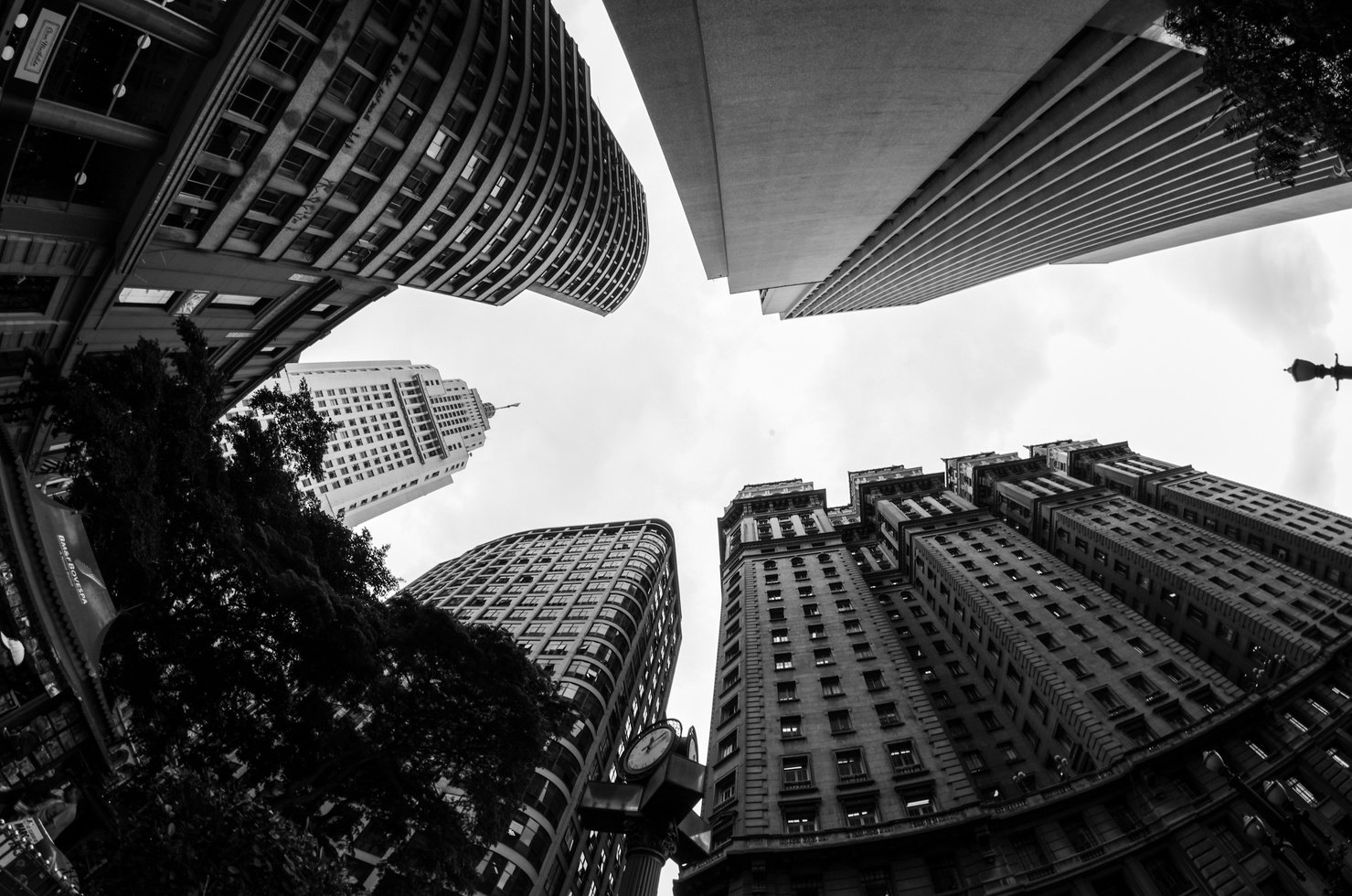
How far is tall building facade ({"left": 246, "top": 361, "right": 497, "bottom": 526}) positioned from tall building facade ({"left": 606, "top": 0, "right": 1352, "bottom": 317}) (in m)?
85.9

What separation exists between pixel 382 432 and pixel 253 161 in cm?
11674

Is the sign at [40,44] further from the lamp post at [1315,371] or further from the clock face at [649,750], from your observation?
the lamp post at [1315,371]

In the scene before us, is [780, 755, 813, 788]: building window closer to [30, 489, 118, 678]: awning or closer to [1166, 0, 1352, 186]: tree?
[30, 489, 118, 678]: awning

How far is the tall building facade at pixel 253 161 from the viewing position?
646 inches

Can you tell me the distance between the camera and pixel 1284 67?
10.6 meters

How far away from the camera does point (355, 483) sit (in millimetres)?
Answer: 112250

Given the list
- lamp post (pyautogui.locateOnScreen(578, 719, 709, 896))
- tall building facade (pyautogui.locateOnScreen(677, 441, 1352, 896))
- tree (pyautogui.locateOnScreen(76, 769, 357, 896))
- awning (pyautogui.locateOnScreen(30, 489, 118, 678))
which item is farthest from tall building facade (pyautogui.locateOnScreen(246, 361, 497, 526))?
lamp post (pyautogui.locateOnScreen(578, 719, 709, 896))

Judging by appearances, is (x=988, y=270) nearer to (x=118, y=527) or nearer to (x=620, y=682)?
(x=620, y=682)

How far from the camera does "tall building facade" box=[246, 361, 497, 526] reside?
110m

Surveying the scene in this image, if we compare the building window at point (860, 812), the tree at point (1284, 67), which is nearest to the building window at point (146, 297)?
the tree at point (1284, 67)

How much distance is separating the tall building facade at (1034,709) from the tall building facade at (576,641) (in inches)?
396

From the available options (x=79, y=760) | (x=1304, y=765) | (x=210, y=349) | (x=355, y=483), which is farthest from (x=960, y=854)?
(x=355, y=483)

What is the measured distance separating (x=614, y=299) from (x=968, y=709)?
67.0m

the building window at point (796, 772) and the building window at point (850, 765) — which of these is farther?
the building window at point (796, 772)
